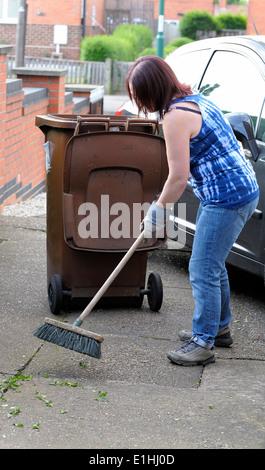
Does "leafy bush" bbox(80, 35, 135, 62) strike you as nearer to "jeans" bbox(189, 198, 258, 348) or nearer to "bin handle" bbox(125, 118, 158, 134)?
"bin handle" bbox(125, 118, 158, 134)

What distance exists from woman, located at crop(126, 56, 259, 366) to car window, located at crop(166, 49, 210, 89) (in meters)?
2.17

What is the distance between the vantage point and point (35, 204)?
9180 millimetres

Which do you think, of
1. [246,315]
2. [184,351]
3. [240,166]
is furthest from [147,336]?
[240,166]

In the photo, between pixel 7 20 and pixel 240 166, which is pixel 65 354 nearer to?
pixel 240 166

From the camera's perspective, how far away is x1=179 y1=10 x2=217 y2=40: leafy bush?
1517 inches

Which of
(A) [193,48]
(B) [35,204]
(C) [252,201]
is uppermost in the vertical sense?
(A) [193,48]

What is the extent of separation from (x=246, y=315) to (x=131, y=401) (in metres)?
1.82

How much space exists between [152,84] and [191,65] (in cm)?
263

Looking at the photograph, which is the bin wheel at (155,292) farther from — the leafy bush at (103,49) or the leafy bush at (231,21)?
the leafy bush at (231,21)

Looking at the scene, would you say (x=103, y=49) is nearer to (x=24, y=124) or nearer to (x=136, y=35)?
(x=136, y=35)

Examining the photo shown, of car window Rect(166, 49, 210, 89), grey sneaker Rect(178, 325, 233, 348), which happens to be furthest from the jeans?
car window Rect(166, 49, 210, 89)

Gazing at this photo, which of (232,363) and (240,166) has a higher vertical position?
(240,166)

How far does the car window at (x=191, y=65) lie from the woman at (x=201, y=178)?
2.17m

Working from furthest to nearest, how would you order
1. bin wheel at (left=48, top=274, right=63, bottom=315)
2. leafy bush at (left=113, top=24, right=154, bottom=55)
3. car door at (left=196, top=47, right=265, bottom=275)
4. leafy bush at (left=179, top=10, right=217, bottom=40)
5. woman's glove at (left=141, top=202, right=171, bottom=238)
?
leafy bush at (left=179, top=10, right=217, bottom=40) → leafy bush at (left=113, top=24, right=154, bottom=55) → car door at (left=196, top=47, right=265, bottom=275) → bin wheel at (left=48, top=274, right=63, bottom=315) → woman's glove at (left=141, top=202, right=171, bottom=238)
